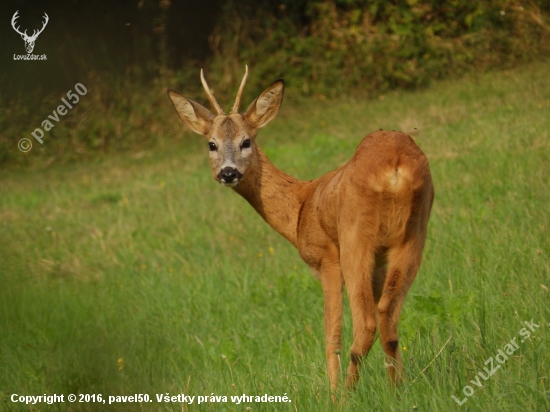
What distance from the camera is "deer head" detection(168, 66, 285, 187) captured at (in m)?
5.28

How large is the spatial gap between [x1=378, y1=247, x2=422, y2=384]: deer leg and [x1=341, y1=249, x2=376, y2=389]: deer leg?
7 centimetres

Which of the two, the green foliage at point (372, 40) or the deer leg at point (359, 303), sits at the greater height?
the deer leg at point (359, 303)

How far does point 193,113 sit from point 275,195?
36.1 inches

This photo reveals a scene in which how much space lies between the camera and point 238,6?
19.0 metres

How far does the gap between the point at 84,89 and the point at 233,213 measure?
7.68m

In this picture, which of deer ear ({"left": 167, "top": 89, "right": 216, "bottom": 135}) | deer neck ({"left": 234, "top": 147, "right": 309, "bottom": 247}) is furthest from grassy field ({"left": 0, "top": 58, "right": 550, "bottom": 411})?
deer ear ({"left": 167, "top": 89, "right": 216, "bottom": 135})

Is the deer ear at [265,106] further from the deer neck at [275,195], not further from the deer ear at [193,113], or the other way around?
the deer neck at [275,195]

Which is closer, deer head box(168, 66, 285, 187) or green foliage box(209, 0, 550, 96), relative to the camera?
deer head box(168, 66, 285, 187)

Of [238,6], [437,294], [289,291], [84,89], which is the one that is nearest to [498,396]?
[437,294]

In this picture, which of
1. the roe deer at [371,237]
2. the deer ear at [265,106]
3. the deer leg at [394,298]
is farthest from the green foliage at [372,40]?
the deer leg at [394,298]

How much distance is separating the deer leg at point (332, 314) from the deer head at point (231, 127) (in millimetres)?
888

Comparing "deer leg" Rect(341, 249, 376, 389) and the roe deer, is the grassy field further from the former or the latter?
the roe deer

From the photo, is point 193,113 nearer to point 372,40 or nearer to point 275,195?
point 275,195

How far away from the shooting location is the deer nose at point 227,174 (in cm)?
514
